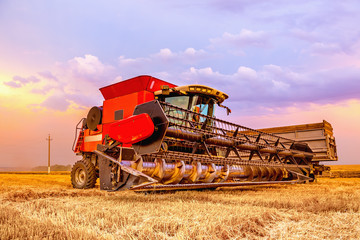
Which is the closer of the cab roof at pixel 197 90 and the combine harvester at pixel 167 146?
the combine harvester at pixel 167 146

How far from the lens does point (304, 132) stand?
35.2ft

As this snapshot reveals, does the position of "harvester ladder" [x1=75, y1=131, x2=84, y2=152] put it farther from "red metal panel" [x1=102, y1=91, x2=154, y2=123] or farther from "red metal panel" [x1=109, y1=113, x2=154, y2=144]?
"red metal panel" [x1=109, y1=113, x2=154, y2=144]

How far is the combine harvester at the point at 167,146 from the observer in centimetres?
393

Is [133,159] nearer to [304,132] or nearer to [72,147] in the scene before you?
[72,147]

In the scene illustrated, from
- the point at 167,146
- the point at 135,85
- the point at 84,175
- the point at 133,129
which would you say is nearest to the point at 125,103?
the point at 135,85

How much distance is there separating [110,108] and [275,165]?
4.41 metres

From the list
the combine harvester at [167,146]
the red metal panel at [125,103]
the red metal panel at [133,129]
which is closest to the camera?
the red metal panel at [133,129]

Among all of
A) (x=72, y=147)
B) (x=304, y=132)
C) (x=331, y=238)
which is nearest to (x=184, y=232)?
(x=331, y=238)

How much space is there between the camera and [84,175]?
6656 mm

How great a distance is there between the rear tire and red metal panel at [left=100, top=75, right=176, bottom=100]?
1.85 m

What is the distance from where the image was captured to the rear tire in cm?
648

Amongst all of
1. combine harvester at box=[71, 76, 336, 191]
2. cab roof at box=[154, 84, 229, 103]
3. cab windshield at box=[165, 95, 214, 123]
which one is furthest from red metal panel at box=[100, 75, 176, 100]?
cab windshield at box=[165, 95, 214, 123]

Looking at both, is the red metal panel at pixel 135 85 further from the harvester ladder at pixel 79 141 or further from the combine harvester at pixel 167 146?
the harvester ladder at pixel 79 141

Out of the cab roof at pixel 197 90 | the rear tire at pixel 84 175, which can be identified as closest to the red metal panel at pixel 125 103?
the cab roof at pixel 197 90
